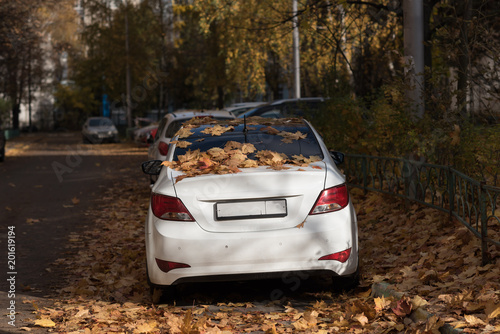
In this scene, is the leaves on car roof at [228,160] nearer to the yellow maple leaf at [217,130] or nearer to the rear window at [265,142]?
the rear window at [265,142]

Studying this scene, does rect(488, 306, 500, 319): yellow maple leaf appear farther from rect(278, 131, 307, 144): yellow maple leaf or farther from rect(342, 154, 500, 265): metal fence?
rect(278, 131, 307, 144): yellow maple leaf

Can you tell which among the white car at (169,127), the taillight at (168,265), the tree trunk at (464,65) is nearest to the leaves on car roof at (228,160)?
the taillight at (168,265)

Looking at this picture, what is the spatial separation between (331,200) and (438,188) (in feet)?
9.88

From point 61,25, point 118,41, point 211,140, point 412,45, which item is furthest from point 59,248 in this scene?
point 61,25

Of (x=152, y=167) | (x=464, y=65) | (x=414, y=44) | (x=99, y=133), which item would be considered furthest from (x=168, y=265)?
(x=99, y=133)

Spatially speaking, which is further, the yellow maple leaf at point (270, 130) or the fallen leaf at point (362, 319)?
the yellow maple leaf at point (270, 130)

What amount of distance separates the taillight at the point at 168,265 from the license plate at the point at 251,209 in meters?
0.50

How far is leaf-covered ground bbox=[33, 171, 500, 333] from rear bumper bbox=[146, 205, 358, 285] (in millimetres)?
348

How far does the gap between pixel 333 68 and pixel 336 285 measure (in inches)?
372

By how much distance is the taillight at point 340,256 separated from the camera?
6465 millimetres

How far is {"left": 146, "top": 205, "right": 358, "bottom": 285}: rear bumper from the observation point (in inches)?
249

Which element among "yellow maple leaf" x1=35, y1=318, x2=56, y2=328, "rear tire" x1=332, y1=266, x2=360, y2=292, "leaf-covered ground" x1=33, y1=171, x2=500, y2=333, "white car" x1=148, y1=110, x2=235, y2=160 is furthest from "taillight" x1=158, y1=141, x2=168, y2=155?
"yellow maple leaf" x1=35, y1=318, x2=56, y2=328

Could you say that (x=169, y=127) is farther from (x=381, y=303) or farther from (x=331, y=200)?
(x=381, y=303)

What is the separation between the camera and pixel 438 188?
9.09 m
